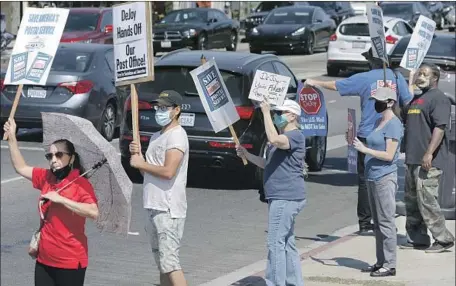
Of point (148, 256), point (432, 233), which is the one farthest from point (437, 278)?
point (148, 256)

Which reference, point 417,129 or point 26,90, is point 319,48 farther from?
point 417,129

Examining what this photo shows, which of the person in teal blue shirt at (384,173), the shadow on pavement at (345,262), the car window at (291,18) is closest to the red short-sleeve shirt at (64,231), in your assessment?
the person in teal blue shirt at (384,173)

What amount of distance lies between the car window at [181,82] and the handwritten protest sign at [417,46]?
218 centimetres

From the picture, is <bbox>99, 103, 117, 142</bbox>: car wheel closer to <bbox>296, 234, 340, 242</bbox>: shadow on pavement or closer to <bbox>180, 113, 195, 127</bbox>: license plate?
<bbox>180, 113, 195, 127</bbox>: license plate

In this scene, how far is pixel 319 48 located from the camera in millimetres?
36500

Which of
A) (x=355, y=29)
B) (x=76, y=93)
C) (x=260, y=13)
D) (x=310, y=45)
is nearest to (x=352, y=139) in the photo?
(x=76, y=93)

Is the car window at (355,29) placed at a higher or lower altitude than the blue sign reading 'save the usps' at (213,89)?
lower

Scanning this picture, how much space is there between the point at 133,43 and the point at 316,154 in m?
7.34

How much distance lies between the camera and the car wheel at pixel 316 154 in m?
14.7

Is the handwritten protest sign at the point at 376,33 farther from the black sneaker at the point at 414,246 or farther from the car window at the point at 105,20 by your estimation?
the car window at the point at 105,20

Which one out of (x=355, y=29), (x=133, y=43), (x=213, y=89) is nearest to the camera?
(x=133, y=43)

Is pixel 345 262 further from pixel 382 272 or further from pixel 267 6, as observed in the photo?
pixel 267 6

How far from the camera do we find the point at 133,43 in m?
7.81

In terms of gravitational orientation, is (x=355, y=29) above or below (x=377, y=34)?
below
